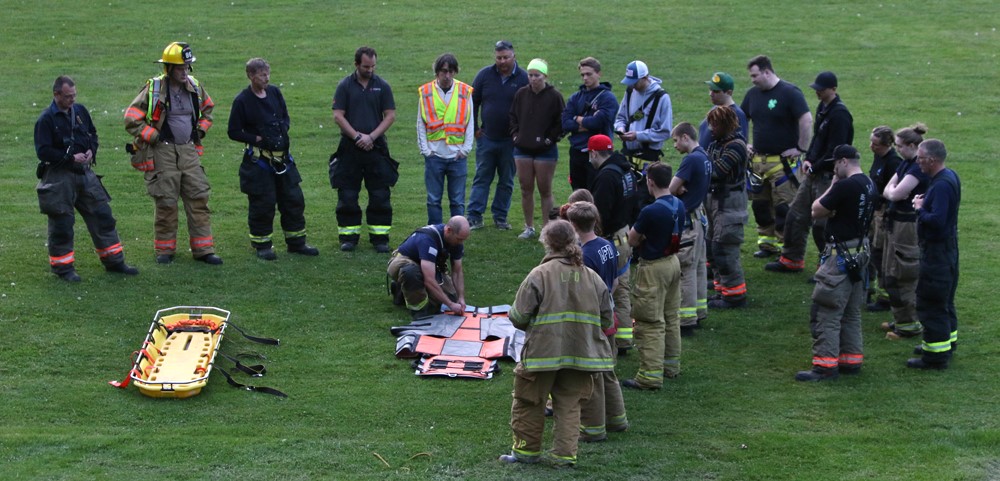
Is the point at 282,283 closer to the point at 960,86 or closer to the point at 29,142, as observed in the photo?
the point at 29,142

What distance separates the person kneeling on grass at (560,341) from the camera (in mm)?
8273

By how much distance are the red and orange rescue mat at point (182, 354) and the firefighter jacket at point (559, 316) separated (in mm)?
2609

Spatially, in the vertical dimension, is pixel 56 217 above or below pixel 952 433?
above

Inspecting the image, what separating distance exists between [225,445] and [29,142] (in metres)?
11.1

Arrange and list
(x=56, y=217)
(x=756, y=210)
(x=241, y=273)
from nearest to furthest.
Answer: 1. (x=56, y=217)
2. (x=241, y=273)
3. (x=756, y=210)

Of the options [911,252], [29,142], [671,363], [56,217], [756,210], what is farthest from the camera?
[29,142]

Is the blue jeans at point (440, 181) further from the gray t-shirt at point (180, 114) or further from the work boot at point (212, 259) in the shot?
the gray t-shirt at point (180, 114)

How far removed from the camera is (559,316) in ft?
27.2

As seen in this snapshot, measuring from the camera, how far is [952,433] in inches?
363

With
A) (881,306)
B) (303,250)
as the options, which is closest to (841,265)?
(881,306)

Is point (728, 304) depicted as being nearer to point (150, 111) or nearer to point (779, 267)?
point (779, 267)

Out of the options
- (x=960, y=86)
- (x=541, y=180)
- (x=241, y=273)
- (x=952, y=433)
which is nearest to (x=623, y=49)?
(x=960, y=86)

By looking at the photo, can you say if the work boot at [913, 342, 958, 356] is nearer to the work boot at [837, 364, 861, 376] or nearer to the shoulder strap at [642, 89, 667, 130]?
the work boot at [837, 364, 861, 376]

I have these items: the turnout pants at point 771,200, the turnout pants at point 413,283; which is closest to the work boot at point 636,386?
the turnout pants at point 413,283
